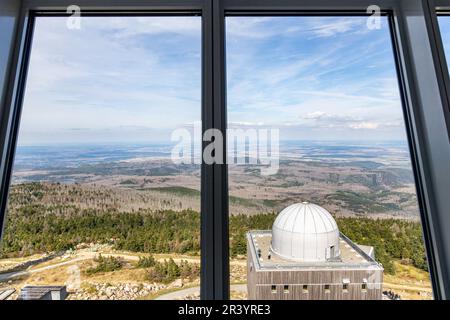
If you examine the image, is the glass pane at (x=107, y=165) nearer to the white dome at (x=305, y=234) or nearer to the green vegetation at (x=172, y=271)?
the green vegetation at (x=172, y=271)

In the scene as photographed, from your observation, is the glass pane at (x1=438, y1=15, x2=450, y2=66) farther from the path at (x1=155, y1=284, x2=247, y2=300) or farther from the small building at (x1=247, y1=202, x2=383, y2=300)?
the path at (x1=155, y1=284, x2=247, y2=300)

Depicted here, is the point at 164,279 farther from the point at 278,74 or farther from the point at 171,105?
the point at 278,74

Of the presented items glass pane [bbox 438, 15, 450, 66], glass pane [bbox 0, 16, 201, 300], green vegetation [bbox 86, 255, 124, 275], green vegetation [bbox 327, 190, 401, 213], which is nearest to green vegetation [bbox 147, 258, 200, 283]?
glass pane [bbox 0, 16, 201, 300]

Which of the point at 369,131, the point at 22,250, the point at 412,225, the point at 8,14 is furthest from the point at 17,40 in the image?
the point at 412,225

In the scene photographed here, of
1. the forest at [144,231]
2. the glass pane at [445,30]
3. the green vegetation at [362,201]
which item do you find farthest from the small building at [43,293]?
the glass pane at [445,30]

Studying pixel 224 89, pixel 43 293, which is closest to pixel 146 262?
pixel 43 293

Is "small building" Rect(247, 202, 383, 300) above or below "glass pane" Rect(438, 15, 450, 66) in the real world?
below
